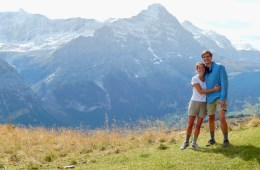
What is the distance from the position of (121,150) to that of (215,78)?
5566mm

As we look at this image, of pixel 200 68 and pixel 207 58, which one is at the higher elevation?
pixel 207 58

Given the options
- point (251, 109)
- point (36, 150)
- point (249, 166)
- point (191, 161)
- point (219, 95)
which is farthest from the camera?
point (251, 109)

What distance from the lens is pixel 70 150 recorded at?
62.6 ft

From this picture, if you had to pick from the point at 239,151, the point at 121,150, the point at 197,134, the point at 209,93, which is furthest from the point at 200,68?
the point at 121,150

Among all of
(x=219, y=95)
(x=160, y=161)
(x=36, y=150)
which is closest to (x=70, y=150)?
(x=36, y=150)

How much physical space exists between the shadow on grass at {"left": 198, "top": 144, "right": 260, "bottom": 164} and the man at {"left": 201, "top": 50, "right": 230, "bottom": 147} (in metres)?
0.48

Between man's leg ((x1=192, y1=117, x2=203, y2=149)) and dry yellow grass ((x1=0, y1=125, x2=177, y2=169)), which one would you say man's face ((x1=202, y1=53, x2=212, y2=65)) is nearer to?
man's leg ((x1=192, y1=117, x2=203, y2=149))

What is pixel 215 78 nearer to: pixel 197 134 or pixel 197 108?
pixel 197 108

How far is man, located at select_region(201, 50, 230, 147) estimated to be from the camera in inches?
570

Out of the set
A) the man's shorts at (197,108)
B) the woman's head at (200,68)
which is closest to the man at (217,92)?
the woman's head at (200,68)

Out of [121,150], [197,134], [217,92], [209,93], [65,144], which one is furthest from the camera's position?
[65,144]

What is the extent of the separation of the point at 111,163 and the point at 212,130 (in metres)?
3.89

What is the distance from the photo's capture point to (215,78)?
49.2ft

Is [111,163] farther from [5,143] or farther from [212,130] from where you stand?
[5,143]
